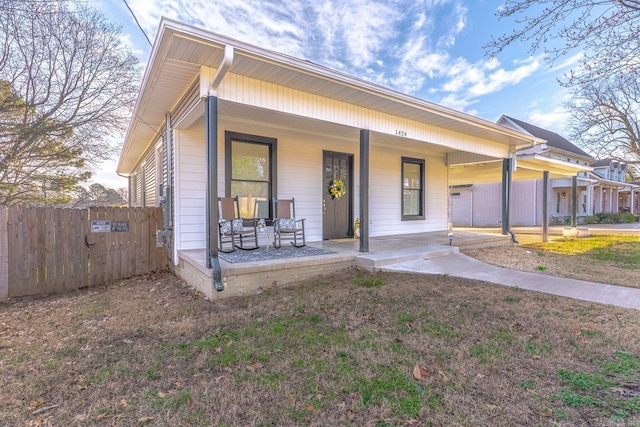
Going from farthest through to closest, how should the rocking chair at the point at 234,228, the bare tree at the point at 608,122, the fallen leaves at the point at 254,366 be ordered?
the bare tree at the point at 608,122 → the rocking chair at the point at 234,228 → the fallen leaves at the point at 254,366

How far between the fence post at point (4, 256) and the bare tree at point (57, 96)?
3635 millimetres

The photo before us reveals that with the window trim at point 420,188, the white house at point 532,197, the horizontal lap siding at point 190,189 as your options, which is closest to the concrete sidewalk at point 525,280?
the window trim at point 420,188

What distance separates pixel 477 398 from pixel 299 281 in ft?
9.83

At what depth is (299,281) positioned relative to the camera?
4637mm

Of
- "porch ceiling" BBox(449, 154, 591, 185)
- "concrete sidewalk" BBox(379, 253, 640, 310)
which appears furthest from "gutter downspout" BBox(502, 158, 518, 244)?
"concrete sidewalk" BBox(379, 253, 640, 310)

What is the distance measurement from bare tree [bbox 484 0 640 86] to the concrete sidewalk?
2946mm

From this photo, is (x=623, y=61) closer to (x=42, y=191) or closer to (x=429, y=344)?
(x=429, y=344)

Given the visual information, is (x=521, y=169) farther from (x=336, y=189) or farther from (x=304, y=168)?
(x=304, y=168)

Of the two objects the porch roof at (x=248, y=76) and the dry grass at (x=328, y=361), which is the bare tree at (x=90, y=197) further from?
the dry grass at (x=328, y=361)

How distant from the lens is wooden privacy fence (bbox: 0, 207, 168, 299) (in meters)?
4.85

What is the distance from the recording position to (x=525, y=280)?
15.6ft

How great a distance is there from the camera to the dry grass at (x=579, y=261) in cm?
517

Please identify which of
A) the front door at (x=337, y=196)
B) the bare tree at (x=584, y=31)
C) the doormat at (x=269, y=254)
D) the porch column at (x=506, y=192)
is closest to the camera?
the bare tree at (x=584, y=31)

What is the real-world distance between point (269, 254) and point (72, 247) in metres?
3.47
